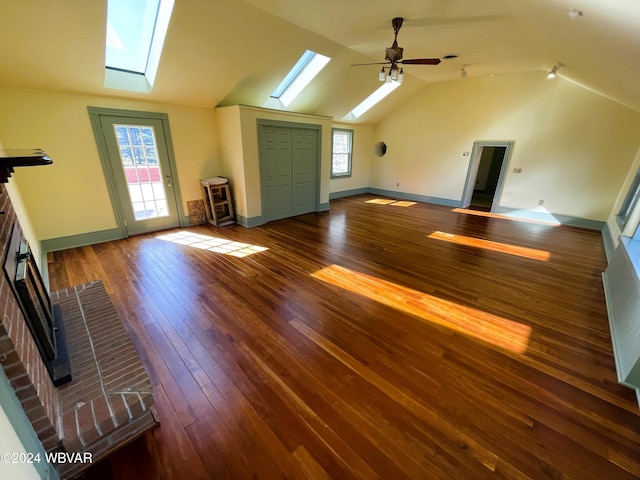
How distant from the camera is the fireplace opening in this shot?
1.33m

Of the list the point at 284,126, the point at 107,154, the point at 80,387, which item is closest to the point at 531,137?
the point at 284,126

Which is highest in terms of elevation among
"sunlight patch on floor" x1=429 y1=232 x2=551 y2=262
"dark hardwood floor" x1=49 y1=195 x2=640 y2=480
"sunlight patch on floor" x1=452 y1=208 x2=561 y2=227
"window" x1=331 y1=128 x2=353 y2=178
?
"window" x1=331 y1=128 x2=353 y2=178

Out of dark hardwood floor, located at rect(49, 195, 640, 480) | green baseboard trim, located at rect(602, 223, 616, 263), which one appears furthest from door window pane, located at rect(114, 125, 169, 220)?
green baseboard trim, located at rect(602, 223, 616, 263)

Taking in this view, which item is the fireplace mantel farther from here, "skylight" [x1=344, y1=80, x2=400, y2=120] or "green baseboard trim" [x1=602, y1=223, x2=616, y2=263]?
"skylight" [x1=344, y1=80, x2=400, y2=120]

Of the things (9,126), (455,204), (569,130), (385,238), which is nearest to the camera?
(9,126)

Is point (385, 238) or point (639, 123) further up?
point (639, 123)

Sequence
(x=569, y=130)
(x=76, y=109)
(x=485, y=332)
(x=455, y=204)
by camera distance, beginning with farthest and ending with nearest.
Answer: (x=455, y=204)
(x=569, y=130)
(x=76, y=109)
(x=485, y=332)

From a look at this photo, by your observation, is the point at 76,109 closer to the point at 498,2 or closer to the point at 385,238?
the point at 385,238

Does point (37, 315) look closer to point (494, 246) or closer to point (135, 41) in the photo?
point (135, 41)

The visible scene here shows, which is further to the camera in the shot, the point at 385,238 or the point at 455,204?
the point at 455,204

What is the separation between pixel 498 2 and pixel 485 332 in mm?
3446

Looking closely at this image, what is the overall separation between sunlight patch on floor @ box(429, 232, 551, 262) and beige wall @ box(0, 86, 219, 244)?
5380 millimetres

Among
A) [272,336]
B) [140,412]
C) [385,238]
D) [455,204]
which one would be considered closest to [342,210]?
[385,238]

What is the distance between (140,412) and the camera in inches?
57.3
